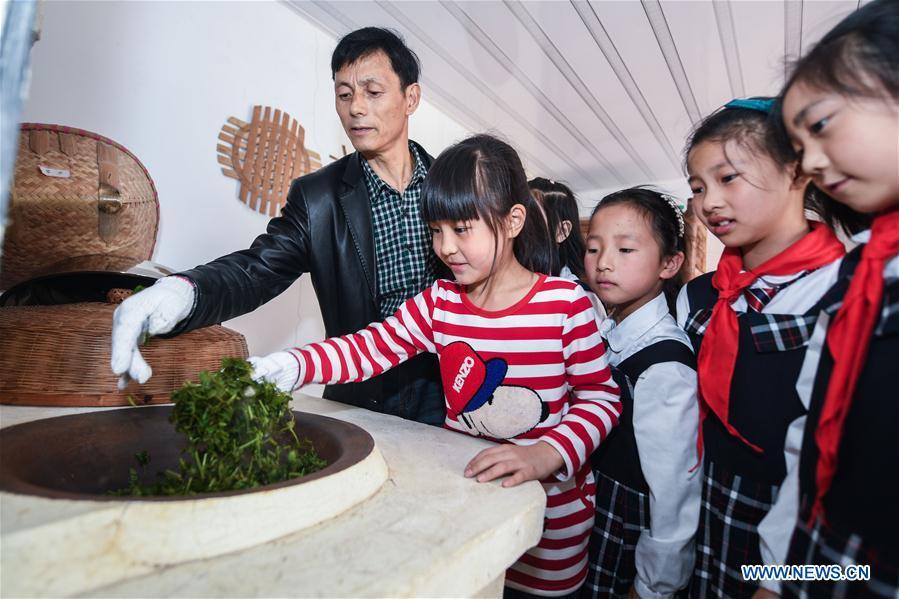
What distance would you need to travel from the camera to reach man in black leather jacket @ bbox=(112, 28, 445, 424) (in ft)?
5.34

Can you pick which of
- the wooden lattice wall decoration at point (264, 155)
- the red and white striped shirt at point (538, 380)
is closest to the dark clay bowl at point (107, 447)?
the red and white striped shirt at point (538, 380)

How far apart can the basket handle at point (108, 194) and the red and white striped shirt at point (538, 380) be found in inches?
36.4

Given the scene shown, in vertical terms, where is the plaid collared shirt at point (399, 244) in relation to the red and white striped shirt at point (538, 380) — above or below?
above

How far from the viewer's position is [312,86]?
3305mm

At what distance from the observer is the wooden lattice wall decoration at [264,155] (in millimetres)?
2842

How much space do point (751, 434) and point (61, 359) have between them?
136 centimetres

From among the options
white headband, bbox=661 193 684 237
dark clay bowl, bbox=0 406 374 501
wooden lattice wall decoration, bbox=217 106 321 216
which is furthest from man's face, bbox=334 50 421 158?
wooden lattice wall decoration, bbox=217 106 321 216

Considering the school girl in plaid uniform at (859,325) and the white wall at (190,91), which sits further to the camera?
the white wall at (190,91)

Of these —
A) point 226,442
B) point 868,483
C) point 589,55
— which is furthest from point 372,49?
point 589,55

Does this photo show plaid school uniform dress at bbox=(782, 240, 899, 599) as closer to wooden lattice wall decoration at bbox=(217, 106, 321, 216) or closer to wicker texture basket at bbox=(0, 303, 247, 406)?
wicker texture basket at bbox=(0, 303, 247, 406)

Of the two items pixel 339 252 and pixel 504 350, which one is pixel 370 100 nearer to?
pixel 339 252

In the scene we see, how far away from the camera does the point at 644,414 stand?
3.78 feet

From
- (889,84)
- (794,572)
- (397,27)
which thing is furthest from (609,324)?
(397,27)

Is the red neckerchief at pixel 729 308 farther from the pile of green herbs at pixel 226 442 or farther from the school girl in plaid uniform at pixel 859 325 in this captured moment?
the pile of green herbs at pixel 226 442
